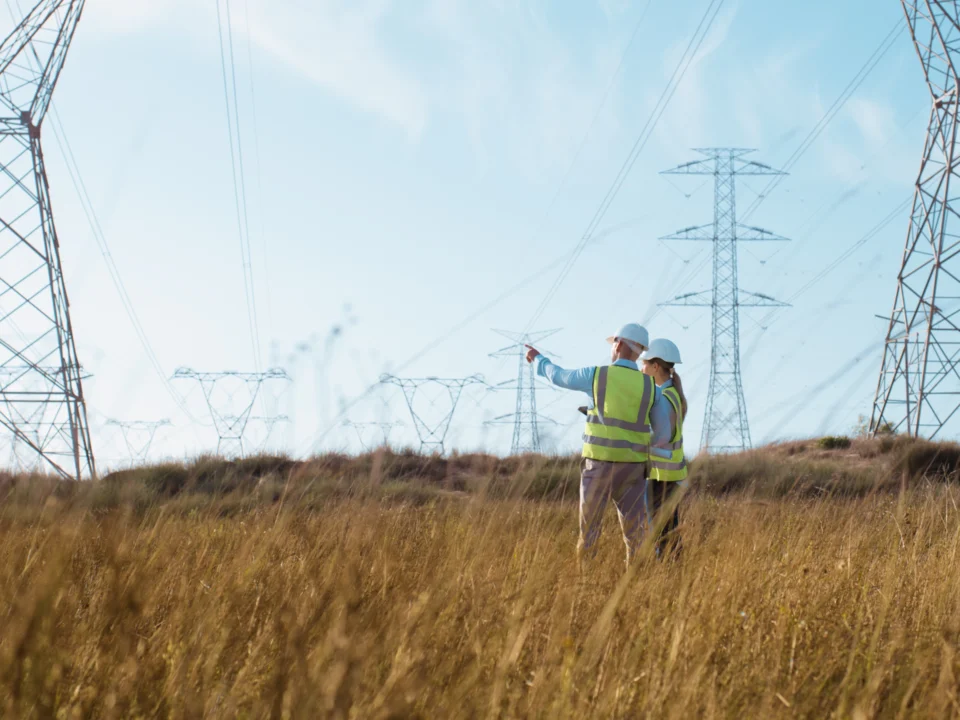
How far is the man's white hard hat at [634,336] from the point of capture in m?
6.67

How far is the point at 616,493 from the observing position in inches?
259

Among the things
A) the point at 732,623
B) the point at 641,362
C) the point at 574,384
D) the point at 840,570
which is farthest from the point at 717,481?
the point at 732,623

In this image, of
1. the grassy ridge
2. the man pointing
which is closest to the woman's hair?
the man pointing

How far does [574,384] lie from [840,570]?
2.31 metres

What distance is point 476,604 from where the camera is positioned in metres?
3.55

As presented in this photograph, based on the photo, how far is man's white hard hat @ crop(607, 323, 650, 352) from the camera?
21.9ft

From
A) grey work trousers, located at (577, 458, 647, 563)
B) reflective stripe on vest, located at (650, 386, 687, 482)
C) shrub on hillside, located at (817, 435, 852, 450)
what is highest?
shrub on hillside, located at (817, 435, 852, 450)

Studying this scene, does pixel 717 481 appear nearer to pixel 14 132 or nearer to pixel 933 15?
pixel 933 15

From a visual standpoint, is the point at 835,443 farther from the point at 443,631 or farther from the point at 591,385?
the point at 443,631

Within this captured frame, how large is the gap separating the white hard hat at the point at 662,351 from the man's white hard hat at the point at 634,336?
71 cm

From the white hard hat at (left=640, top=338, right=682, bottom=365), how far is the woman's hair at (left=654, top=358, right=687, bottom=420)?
0.03 m

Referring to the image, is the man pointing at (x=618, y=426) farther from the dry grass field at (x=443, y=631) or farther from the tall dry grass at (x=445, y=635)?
the tall dry grass at (x=445, y=635)

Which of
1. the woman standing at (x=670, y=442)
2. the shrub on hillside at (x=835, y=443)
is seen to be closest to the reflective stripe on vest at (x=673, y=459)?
the woman standing at (x=670, y=442)

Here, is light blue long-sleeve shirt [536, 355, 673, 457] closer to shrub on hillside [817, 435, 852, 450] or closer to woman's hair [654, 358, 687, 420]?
woman's hair [654, 358, 687, 420]
